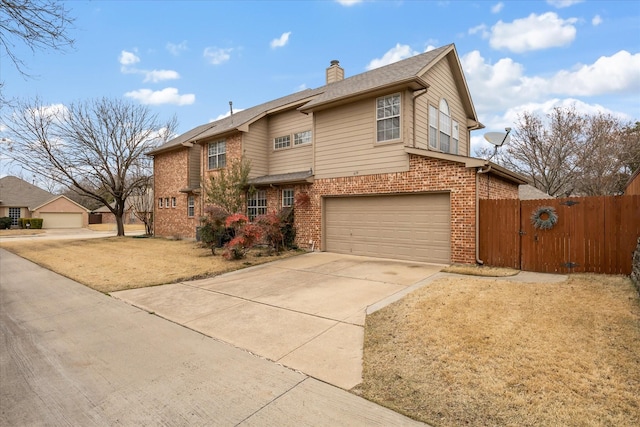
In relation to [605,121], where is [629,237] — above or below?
below

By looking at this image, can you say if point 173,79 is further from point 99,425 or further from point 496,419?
point 496,419

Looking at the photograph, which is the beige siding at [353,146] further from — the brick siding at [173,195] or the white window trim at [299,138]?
the brick siding at [173,195]

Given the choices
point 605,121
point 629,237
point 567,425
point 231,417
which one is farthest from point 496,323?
point 605,121

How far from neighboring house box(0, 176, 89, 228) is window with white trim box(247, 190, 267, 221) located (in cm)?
3991

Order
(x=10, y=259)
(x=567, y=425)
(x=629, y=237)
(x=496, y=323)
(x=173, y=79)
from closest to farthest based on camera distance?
1. (x=567, y=425)
2. (x=496, y=323)
3. (x=629, y=237)
4. (x=10, y=259)
5. (x=173, y=79)

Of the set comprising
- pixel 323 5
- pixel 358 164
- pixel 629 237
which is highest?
pixel 323 5

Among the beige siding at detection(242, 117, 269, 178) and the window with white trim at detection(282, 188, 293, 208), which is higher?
the beige siding at detection(242, 117, 269, 178)

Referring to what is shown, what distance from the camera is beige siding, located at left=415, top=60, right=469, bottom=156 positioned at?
1106 cm

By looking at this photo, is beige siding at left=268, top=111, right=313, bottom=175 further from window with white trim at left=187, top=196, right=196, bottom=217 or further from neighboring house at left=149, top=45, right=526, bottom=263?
window with white trim at left=187, top=196, right=196, bottom=217

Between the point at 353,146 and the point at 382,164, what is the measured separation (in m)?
1.46

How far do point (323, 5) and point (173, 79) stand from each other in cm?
1296

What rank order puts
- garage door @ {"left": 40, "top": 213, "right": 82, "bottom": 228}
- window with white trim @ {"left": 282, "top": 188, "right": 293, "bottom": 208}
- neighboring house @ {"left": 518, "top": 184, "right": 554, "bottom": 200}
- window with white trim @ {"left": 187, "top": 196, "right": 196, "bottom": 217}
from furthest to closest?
garage door @ {"left": 40, "top": 213, "right": 82, "bottom": 228} < window with white trim @ {"left": 187, "top": 196, "right": 196, "bottom": 217} < neighboring house @ {"left": 518, "top": 184, "right": 554, "bottom": 200} < window with white trim @ {"left": 282, "top": 188, "right": 293, "bottom": 208}

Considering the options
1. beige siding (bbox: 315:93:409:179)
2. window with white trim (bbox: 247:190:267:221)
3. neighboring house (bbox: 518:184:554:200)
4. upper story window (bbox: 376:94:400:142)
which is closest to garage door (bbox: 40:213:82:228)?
window with white trim (bbox: 247:190:267:221)

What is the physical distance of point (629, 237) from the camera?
7445mm
